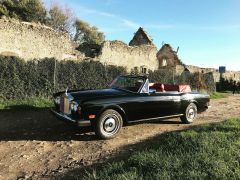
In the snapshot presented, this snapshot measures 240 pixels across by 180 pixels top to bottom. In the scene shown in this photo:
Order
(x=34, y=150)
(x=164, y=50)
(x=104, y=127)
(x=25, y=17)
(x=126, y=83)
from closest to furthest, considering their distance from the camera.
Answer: (x=34, y=150) < (x=104, y=127) < (x=126, y=83) < (x=164, y=50) < (x=25, y=17)

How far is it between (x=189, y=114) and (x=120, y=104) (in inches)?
123

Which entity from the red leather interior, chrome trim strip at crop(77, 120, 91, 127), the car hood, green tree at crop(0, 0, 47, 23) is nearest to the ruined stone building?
the red leather interior

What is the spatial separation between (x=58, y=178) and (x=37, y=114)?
6.07 m

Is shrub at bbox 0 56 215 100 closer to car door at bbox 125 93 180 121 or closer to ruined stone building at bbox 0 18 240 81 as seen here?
ruined stone building at bbox 0 18 240 81

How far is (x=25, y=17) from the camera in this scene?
39219mm

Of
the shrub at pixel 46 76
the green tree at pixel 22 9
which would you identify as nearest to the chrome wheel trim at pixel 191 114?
the shrub at pixel 46 76

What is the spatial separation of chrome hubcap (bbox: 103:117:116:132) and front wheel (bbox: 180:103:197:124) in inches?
116

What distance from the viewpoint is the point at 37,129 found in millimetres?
8516

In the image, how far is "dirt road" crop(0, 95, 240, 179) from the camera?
18.4 ft

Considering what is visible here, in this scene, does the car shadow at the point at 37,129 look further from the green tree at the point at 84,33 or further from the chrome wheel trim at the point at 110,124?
the green tree at the point at 84,33

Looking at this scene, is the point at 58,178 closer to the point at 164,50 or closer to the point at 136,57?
the point at 136,57

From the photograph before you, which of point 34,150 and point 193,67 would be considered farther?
point 193,67

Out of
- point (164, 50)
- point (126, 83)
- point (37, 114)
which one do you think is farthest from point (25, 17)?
point (126, 83)

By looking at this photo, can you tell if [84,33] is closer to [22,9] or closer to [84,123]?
[22,9]
